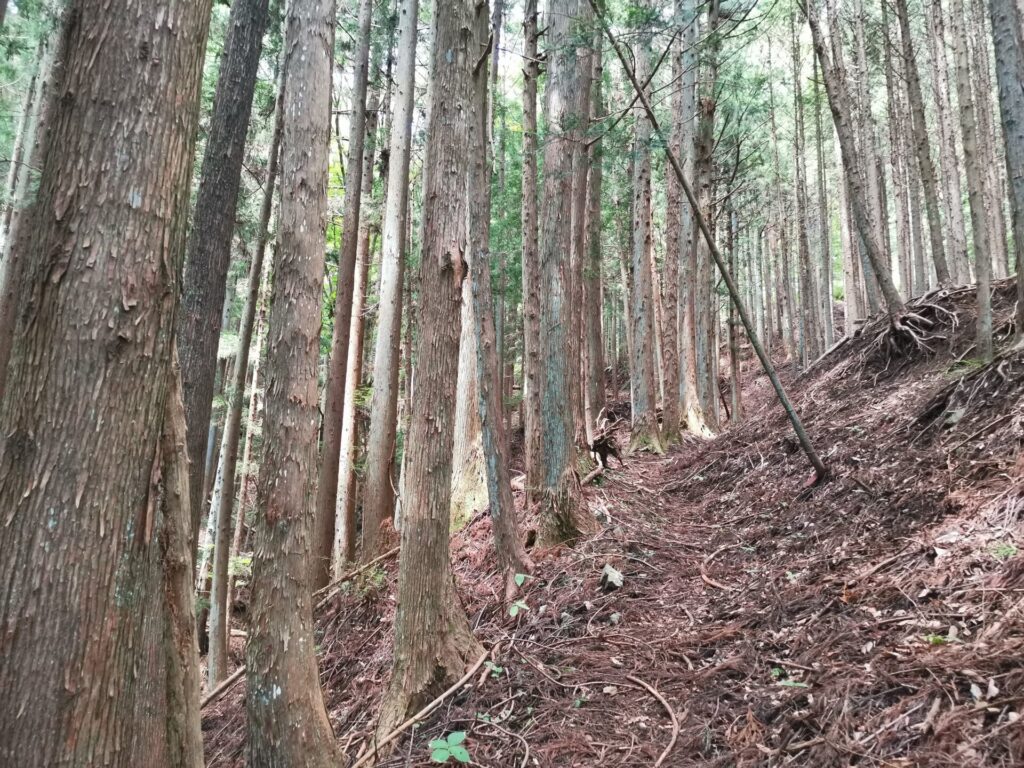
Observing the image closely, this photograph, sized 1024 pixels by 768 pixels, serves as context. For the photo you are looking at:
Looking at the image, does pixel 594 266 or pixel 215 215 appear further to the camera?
pixel 594 266

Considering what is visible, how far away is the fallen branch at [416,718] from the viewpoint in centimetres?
338

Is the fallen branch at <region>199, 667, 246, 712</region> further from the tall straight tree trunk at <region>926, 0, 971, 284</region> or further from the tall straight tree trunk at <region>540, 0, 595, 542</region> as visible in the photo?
the tall straight tree trunk at <region>926, 0, 971, 284</region>

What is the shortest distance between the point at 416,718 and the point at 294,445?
5.92 feet

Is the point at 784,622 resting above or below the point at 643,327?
below

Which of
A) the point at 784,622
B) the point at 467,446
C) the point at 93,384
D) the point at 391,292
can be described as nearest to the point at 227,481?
the point at 391,292

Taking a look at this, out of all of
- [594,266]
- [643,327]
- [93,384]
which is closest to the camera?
[93,384]

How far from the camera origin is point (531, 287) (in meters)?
6.84

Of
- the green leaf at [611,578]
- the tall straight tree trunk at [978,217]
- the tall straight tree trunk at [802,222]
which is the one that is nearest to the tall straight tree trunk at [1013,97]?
the tall straight tree trunk at [978,217]

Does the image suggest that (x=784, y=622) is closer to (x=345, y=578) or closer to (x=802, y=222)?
(x=345, y=578)

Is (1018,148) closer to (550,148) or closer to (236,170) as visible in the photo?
(550,148)

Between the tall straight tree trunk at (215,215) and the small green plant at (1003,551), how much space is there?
526cm

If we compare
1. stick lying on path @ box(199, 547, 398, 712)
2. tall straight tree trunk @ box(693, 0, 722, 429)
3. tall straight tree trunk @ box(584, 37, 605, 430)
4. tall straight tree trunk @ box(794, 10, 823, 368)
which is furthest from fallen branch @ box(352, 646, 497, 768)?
tall straight tree trunk @ box(794, 10, 823, 368)

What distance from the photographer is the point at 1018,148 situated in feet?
16.0

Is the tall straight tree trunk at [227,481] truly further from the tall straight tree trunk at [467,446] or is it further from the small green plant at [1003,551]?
the small green plant at [1003,551]
